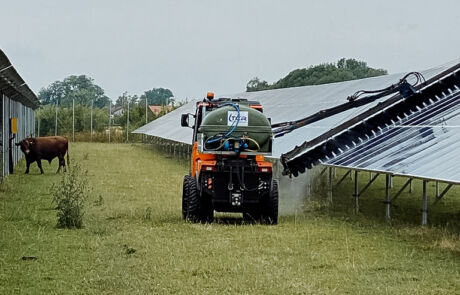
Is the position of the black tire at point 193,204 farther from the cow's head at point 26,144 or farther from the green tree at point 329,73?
the green tree at point 329,73

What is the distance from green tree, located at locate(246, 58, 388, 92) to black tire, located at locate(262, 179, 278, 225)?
53216mm

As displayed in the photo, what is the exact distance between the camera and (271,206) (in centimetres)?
1315

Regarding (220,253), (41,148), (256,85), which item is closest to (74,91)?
(256,85)

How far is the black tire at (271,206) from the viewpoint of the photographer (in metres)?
13.1

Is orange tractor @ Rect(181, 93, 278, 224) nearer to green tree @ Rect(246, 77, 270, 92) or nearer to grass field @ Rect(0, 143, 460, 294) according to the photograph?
grass field @ Rect(0, 143, 460, 294)

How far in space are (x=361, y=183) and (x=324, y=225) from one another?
10456 mm

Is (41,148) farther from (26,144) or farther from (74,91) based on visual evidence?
(74,91)

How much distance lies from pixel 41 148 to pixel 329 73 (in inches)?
1893

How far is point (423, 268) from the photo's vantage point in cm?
923

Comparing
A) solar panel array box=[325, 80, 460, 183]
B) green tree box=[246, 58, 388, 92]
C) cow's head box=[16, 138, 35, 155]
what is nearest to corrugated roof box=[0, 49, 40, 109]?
cow's head box=[16, 138, 35, 155]

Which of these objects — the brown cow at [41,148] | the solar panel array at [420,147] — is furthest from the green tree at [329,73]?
the solar panel array at [420,147]

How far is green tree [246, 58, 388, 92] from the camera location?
68387mm

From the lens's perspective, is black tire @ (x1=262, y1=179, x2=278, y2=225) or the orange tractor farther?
black tire @ (x1=262, y1=179, x2=278, y2=225)

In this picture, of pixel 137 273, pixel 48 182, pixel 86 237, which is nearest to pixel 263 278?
pixel 137 273
